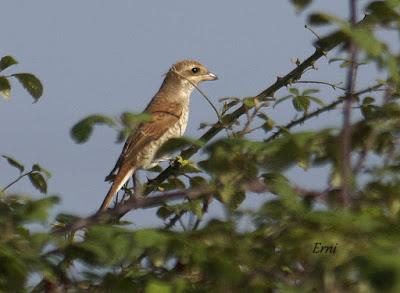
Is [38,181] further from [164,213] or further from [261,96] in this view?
[261,96]

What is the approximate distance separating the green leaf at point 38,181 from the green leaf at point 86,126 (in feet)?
4.88

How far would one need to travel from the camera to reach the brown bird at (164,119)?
8.65 m

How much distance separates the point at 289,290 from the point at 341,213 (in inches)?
8.7

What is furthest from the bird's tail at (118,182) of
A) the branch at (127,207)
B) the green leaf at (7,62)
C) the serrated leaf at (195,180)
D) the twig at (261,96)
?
the branch at (127,207)

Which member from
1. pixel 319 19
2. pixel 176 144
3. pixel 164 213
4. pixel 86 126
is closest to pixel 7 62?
pixel 164 213

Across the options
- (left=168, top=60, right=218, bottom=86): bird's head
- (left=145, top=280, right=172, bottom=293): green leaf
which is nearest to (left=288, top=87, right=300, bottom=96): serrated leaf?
(left=145, top=280, right=172, bottom=293): green leaf

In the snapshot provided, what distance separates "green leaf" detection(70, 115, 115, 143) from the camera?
298 centimetres

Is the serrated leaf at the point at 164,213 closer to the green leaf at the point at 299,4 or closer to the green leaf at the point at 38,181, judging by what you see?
the green leaf at the point at 38,181

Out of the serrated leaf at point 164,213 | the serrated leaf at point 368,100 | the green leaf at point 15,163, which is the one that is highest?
the serrated leaf at point 368,100

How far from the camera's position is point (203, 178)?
4.69 meters

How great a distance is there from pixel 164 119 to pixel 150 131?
0.58 meters

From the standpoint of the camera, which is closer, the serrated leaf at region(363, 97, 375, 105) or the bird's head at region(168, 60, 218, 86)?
the serrated leaf at region(363, 97, 375, 105)

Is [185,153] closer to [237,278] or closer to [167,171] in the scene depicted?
[167,171]

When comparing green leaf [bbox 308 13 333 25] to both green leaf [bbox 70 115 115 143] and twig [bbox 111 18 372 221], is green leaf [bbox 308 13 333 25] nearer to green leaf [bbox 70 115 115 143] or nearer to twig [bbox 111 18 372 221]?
green leaf [bbox 70 115 115 143]
